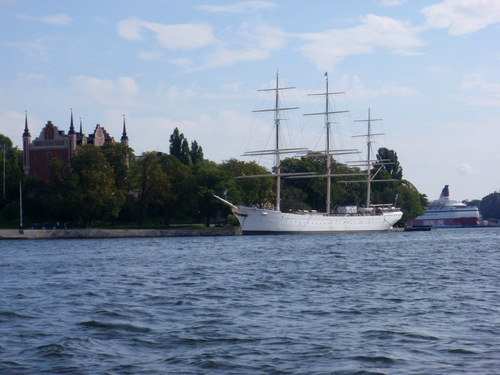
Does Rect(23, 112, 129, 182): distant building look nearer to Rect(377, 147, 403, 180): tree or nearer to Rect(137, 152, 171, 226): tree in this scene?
Rect(137, 152, 171, 226): tree

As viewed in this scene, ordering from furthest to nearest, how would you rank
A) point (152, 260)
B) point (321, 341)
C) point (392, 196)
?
point (392, 196), point (152, 260), point (321, 341)

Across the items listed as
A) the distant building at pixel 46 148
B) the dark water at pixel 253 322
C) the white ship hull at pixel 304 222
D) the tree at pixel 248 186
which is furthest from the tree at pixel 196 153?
the dark water at pixel 253 322

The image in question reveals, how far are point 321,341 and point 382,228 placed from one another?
101726 mm

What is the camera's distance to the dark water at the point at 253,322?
12.8 meters

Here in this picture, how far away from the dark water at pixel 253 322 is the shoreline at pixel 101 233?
44163 millimetres

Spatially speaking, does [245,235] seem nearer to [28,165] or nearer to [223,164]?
[223,164]

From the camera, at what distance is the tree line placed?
87.7 metres

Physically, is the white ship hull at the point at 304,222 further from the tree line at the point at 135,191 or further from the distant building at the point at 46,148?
the distant building at the point at 46,148

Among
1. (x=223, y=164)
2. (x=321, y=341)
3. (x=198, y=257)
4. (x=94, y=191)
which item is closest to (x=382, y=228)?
(x=223, y=164)

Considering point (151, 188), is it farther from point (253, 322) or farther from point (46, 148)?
point (253, 322)

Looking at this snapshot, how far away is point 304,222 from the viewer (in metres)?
97.6

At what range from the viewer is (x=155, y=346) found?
46.9ft

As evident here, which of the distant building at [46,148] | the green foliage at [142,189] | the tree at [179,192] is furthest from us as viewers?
the distant building at [46,148]

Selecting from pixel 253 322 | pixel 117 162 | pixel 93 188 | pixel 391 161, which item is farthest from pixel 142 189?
pixel 253 322
